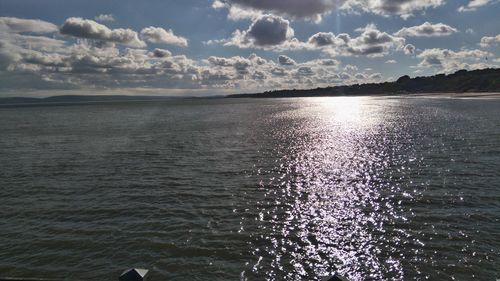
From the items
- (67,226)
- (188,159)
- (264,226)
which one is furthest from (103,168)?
(264,226)

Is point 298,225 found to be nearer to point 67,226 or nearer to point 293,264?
point 293,264

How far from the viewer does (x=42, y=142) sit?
190 ft

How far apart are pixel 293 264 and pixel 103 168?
26.7 metres

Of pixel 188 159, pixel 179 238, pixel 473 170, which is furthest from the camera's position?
pixel 188 159

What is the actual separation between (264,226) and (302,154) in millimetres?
23946

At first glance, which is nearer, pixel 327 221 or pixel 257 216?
pixel 327 221

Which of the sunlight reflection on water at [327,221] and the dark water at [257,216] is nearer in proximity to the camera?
the sunlight reflection on water at [327,221]

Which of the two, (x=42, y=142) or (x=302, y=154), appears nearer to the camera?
(x=302, y=154)

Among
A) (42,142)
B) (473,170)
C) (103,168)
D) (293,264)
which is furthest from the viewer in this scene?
(42,142)

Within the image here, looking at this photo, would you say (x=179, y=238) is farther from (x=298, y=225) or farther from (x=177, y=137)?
(x=177, y=137)

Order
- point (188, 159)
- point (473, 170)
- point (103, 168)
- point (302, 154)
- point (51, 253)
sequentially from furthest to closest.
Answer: point (302, 154) → point (188, 159) → point (103, 168) → point (473, 170) → point (51, 253)

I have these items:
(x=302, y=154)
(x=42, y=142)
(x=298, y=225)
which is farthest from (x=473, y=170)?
(x=42, y=142)

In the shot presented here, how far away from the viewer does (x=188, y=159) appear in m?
40.1

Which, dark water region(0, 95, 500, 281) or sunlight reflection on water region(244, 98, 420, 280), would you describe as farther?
dark water region(0, 95, 500, 281)
